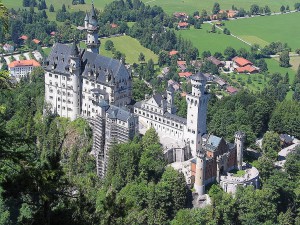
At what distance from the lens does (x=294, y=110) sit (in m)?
96.9

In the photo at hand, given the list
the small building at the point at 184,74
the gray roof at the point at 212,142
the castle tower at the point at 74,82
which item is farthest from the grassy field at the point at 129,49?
the gray roof at the point at 212,142

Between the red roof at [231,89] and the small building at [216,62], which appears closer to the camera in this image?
the red roof at [231,89]

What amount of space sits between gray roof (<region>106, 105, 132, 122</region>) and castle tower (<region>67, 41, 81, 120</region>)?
10341mm

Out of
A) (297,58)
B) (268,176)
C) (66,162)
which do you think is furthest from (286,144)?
(297,58)

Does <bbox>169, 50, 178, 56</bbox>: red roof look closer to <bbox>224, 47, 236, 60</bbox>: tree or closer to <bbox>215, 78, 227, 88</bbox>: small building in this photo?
<bbox>224, 47, 236, 60</bbox>: tree

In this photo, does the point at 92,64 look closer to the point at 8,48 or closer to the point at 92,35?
the point at 92,35

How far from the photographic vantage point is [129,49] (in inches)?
6540

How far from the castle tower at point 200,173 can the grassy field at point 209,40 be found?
324 ft

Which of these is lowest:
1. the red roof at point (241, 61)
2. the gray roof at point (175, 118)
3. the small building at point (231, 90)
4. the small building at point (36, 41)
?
the small building at point (231, 90)

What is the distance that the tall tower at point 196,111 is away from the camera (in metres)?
75.4

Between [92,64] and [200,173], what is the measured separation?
27625 mm

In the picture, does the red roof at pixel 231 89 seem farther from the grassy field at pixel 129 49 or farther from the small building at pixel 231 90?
the grassy field at pixel 129 49

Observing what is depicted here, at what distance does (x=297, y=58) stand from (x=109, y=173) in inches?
4042

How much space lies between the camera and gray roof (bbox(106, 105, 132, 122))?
78631 millimetres
